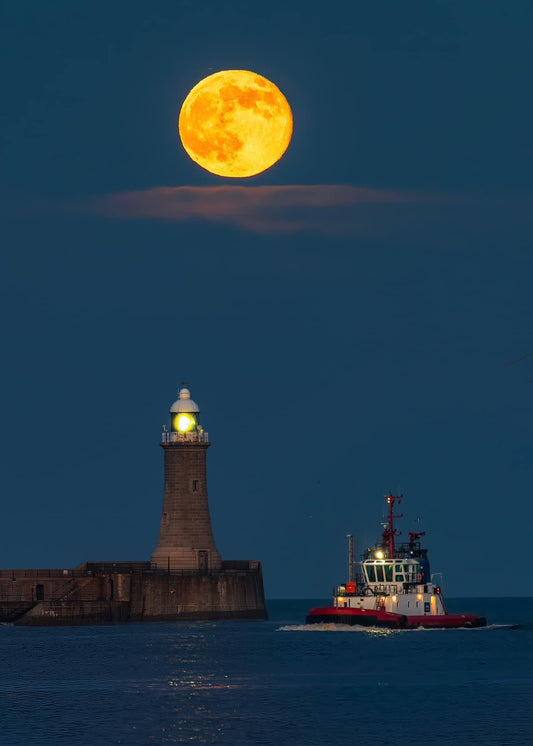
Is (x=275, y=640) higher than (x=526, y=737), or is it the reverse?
(x=275, y=640)

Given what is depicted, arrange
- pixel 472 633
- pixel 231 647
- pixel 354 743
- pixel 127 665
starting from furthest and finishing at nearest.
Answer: pixel 472 633 → pixel 231 647 → pixel 127 665 → pixel 354 743

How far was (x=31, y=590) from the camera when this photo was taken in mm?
111250

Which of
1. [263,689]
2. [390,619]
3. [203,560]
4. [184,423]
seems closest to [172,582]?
[203,560]

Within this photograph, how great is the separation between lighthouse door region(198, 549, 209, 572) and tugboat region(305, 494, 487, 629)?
9.66 m

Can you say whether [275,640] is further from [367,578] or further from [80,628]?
[80,628]

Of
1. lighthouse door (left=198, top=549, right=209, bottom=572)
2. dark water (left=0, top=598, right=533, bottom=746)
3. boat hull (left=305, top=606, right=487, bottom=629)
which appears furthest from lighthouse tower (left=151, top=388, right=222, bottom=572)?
boat hull (left=305, top=606, right=487, bottom=629)

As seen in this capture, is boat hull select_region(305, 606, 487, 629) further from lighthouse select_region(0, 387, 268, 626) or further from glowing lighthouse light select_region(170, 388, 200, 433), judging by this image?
glowing lighthouse light select_region(170, 388, 200, 433)

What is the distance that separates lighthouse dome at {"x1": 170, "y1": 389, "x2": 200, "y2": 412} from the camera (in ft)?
365

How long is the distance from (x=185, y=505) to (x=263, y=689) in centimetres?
3745

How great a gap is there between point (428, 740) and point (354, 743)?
2983mm

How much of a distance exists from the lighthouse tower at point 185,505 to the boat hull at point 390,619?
9.73m

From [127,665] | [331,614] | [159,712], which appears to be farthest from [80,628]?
[159,712]

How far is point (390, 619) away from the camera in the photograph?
104 meters

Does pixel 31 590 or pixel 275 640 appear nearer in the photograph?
pixel 275 640
